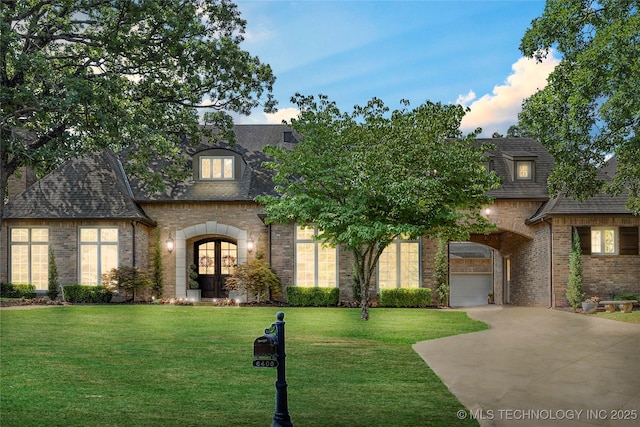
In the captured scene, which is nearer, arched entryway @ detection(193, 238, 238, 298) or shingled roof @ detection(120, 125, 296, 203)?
shingled roof @ detection(120, 125, 296, 203)

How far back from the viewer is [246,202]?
25312mm

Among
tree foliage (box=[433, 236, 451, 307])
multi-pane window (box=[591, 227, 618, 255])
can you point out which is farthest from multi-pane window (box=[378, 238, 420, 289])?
multi-pane window (box=[591, 227, 618, 255])

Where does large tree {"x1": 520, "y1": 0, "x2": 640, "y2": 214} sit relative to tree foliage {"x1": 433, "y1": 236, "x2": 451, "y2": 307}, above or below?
above

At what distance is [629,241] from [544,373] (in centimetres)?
1609

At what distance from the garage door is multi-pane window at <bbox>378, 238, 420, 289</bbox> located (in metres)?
17.2

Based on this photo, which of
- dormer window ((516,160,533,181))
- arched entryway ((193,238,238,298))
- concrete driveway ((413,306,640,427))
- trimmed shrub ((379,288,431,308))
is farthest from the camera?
arched entryway ((193,238,238,298))

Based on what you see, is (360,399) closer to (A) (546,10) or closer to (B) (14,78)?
(B) (14,78)

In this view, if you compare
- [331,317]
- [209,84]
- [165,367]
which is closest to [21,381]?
[165,367]

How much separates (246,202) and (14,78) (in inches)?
572

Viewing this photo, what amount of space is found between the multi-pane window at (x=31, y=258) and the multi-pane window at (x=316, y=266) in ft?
33.2

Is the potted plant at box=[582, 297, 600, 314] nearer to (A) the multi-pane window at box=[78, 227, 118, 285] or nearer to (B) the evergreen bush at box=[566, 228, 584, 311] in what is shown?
(B) the evergreen bush at box=[566, 228, 584, 311]

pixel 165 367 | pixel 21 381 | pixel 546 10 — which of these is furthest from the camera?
pixel 546 10

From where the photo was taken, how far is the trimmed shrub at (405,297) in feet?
77.7

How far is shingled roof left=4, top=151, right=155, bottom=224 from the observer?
79.5ft
